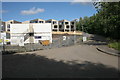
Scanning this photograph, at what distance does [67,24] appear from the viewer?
76125mm

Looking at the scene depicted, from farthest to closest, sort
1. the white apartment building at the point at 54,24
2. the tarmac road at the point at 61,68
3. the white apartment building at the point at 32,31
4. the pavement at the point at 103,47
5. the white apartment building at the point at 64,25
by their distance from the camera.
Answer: the white apartment building at the point at 54,24 → the white apartment building at the point at 64,25 → the white apartment building at the point at 32,31 → the pavement at the point at 103,47 → the tarmac road at the point at 61,68

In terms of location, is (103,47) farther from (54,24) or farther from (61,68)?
(54,24)

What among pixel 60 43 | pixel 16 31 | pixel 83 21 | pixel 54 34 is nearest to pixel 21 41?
pixel 60 43

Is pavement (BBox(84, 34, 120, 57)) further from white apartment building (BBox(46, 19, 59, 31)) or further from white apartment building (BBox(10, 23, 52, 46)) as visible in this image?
white apartment building (BBox(46, 19, 59, 31))

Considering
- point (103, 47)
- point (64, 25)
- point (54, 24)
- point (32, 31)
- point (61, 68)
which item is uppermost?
point (54, 24)

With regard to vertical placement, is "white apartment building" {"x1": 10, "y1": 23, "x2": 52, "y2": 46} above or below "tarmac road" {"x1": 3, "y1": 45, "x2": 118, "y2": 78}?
above

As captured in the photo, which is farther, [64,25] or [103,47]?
[64,25]

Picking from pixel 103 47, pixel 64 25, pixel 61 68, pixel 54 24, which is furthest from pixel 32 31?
pixel 54 24

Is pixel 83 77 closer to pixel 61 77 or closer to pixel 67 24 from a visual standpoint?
pixel 61 77

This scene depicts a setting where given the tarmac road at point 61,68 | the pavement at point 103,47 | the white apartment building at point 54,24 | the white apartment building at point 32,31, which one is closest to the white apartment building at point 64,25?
the white apartment building at point 54,24

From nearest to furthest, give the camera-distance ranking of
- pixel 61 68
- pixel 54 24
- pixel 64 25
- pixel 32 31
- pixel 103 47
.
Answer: pixel 61 68 < pixel 103 47 < pixel 32 31 < pixel 64 25 < pixel 54 24

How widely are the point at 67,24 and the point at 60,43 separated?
6067 cm

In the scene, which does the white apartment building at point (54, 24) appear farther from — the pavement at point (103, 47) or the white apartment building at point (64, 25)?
the pavement at point (103, 47)

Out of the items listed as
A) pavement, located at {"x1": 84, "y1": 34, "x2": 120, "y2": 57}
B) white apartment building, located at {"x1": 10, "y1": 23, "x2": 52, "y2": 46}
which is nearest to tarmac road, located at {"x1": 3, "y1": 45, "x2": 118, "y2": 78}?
pavement, located at {"x1": 84, "y1": 34, "x2": 120, "y2": 57}
